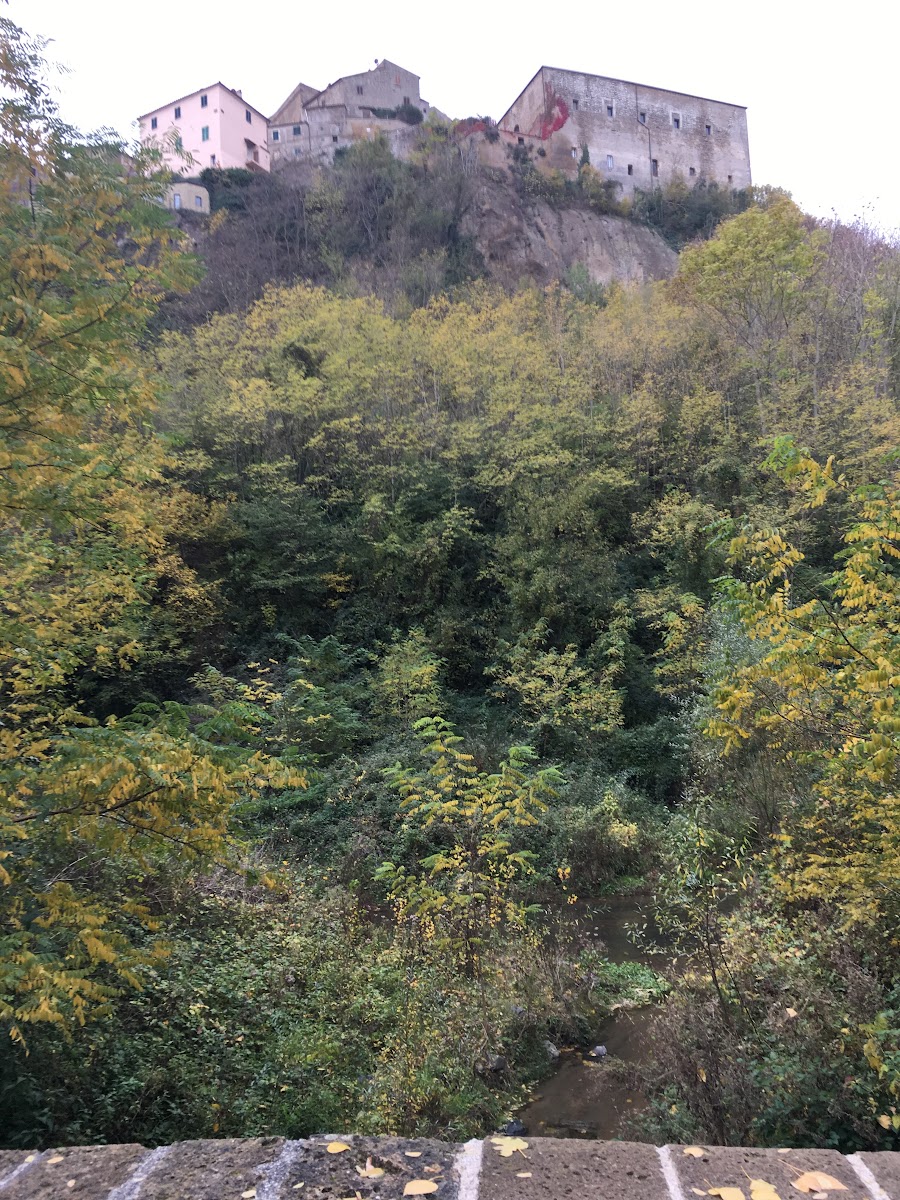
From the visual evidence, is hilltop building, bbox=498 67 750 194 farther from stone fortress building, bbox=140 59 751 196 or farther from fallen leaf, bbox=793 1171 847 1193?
fallen leaf, bbox=793 1171 847 1193

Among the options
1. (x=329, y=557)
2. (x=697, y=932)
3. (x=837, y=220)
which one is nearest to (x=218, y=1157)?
(x=697, y=932)

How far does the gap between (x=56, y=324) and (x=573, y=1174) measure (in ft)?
10.9

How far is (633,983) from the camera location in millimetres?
6871

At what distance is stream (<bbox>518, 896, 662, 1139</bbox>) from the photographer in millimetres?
4930

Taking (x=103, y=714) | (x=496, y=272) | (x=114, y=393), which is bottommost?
(x=103, y=714)

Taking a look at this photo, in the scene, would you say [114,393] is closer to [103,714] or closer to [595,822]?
[595,822]

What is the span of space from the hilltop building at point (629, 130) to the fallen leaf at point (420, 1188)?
149ft

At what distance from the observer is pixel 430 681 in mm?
13469

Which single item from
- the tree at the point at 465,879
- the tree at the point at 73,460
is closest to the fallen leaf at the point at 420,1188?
the tree at the point at 73,460

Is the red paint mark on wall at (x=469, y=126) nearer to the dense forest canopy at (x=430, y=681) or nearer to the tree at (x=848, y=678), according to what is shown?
the dense forest canopy at (x=430, y=681)

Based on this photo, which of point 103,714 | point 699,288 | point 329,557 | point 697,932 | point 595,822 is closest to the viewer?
point 697,932

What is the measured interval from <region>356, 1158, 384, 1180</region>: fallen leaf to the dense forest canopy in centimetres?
Result: 167

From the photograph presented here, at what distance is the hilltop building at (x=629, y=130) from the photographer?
4197 cm

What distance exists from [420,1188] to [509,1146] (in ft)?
0.68
